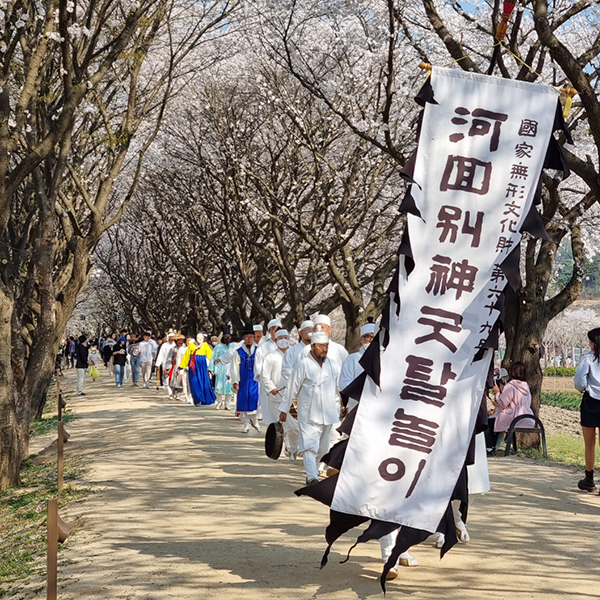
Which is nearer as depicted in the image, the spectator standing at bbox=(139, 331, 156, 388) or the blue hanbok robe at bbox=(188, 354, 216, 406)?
the blue hanbok robe at bbox=(188, 354, 216, 406)

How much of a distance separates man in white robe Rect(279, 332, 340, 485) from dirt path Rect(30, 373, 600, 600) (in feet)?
1.71

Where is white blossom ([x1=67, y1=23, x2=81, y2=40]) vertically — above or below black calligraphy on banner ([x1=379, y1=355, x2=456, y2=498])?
above

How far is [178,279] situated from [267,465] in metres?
30.9

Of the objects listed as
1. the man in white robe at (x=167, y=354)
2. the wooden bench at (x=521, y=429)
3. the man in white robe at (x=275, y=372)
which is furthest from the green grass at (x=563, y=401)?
the man in white robe at (x=275, y=372)

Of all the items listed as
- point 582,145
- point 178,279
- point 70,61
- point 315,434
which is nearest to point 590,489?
point 315,434

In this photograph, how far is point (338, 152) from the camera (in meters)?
24.4

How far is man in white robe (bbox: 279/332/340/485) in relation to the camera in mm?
9388

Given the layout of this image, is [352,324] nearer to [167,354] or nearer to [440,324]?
[167,354]

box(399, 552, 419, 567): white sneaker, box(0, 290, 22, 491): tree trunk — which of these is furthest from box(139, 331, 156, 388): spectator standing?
box(399, 552, 419, 567): white sneaker

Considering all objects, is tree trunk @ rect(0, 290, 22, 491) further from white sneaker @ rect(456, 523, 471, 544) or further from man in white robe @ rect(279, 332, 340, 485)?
white sneaker @ rect(456, 523, 471, 544)

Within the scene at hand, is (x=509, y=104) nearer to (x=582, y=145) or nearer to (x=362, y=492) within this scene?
(x=362, y=492)

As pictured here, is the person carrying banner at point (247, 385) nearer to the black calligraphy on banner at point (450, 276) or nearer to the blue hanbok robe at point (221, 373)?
the blue hanbok robe at point (221, 373)

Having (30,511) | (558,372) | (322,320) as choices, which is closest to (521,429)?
(322,320)

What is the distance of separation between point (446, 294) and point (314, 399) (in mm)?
3606
